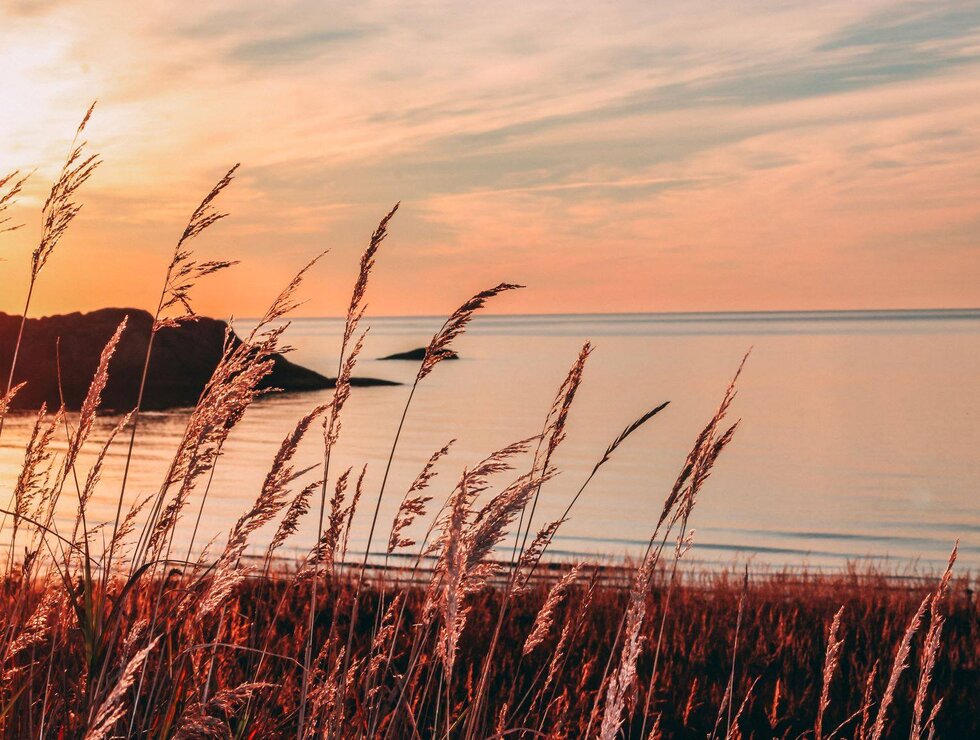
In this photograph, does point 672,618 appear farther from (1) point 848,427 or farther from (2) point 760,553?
(1) point 848,427

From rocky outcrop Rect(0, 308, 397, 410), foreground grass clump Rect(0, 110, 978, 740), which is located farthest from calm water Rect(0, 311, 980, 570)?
rocky outcrop Rect(0, 308, 397, 410)

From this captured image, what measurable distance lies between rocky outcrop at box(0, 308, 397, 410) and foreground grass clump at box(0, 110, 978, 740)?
1147 inches

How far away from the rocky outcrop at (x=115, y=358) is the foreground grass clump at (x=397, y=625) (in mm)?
29136

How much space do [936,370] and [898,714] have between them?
213ft

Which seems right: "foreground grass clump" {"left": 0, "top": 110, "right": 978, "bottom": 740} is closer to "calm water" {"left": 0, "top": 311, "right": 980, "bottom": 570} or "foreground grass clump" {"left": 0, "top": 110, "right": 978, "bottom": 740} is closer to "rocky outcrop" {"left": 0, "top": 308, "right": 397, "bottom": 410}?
"calm water" {"left": 0, "top": 311, "right": 980, "bottom": 570}

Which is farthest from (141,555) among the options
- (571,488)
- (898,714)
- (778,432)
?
(778,432)

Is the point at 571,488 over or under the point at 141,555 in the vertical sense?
under

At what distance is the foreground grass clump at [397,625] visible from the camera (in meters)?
2.60

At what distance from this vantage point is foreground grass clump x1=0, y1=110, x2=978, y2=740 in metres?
2.60

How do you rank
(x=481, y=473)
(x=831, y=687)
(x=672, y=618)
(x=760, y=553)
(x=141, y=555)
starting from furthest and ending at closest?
(x=760, y=553)
(x=672, y=618)
(x=831, y=687)
(x=141, y=555)
(x=481, y=473)

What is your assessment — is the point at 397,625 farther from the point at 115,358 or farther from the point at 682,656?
the point at 115,358

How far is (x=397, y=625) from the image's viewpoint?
2.90 metres

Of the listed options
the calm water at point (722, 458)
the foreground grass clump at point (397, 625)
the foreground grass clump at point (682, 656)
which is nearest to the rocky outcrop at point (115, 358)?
the calm water at point (722, 458)

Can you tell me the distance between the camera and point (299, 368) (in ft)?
144
